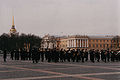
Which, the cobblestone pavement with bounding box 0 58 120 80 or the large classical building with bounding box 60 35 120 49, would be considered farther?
the large classical building with bounding box 60 35 120 49

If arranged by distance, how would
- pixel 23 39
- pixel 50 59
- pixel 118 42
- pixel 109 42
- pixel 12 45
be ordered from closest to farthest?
pixel 50 59
pixel 12 45
pixel 23 39
pixel 118 42
pixel 109 42

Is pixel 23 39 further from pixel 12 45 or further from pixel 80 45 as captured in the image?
pixel 80 45

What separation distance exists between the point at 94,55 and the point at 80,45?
11983cm

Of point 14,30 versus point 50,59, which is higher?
point 14,30

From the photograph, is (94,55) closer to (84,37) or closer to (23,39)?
(23,39)

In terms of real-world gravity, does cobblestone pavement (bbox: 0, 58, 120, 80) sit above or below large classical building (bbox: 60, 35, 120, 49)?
below

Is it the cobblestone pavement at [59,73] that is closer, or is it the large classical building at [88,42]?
the cobblestone pavement at [59,73]

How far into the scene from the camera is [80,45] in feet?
488

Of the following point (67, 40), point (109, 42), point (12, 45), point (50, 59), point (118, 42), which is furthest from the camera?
point (67, 40)

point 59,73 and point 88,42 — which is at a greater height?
point 88,42

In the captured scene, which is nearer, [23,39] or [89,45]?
[23,39]

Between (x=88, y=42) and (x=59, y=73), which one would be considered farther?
(x=88, y=42)

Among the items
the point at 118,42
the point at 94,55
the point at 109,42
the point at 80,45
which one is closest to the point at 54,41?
the point at 80,45

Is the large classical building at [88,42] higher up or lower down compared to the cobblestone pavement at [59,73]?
higher up
